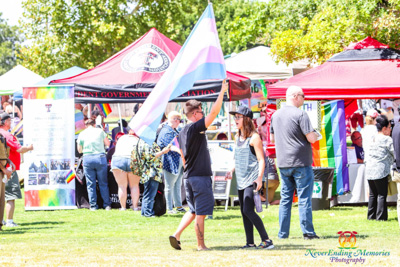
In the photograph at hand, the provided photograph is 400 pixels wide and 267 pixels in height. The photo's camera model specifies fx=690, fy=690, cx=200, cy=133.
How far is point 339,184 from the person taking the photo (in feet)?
44.3

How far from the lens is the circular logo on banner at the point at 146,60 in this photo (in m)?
14.9

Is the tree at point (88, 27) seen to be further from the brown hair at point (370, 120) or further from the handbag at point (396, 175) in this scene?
the handbag at point (396, 175)

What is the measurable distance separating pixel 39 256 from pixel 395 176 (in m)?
4.82

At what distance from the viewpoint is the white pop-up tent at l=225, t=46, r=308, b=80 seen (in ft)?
63.2

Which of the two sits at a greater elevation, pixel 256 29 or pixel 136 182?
pixel 256 29

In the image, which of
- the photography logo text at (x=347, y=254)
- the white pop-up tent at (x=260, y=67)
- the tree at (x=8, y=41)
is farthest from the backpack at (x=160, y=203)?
the tree at (x=8, y=41)

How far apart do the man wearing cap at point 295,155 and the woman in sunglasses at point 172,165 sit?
3.41 meters

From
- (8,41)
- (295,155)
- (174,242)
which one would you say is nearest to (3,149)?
(174,242)

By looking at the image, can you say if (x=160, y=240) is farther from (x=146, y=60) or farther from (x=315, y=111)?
(x=146, y=60)

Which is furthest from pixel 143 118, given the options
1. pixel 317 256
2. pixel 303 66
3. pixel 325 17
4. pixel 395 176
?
pixel 303 66

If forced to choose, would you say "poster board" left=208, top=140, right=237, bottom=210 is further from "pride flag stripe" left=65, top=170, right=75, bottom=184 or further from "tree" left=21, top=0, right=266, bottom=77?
"tree" left=21, top=0, right=266, bottom=77

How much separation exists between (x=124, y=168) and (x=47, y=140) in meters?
1.75

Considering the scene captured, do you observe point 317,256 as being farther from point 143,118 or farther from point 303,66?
point 303,66

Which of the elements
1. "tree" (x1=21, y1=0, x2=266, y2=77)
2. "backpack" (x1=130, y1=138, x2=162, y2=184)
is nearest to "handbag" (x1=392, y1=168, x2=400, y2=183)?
"backpack" (x1=130, y1=138, x2=162, y2=184)
